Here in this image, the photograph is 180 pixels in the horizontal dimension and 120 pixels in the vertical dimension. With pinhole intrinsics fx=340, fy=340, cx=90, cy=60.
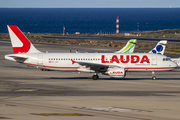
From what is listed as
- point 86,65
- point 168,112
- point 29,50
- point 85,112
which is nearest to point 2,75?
point 29,50

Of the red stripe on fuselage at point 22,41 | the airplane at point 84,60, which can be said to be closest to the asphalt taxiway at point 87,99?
the airplane at point 84,60

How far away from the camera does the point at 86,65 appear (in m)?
46.4

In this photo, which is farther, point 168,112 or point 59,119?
point 168,112

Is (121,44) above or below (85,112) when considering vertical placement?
above

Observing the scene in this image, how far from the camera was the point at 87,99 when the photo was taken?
33.4 metres

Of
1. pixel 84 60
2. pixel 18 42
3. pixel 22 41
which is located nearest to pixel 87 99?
pixel 84 60

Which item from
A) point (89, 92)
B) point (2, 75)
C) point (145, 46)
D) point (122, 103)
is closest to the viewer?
point (122, 103)

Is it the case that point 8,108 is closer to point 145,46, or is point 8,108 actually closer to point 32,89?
point 32,89

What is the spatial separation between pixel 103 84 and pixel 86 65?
423cm

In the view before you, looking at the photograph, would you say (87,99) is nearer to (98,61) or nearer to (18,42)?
(98,61)

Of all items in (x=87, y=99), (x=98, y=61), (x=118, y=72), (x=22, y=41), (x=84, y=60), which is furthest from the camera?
(x=22, y=41)

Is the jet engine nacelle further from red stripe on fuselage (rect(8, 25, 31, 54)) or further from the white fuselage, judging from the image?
red stripe on fuselage (rect(8, 25, 31, 54))

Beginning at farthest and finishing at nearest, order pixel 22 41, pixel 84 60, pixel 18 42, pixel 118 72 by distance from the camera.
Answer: pixel 22 41 → pixel 18 42 → pixel 84 60 → pixel 118 72

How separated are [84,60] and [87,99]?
14249 mm
